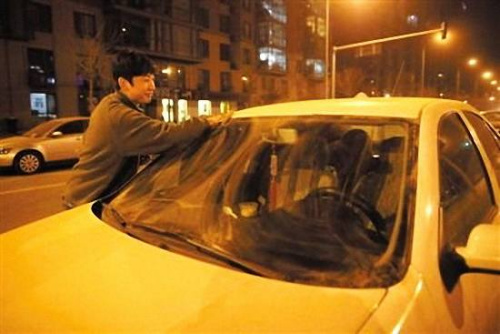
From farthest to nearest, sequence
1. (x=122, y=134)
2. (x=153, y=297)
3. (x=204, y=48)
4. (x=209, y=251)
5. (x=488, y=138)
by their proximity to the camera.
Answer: (x=204, y=48)
(x=488, y=138)
(x=122, y=134)
(x=209, y=251)
(x=153, y=297)

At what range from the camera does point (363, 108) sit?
237 cm

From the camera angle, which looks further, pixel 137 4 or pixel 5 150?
pixel 137 4

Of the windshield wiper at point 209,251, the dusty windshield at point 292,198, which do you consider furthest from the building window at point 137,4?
the windshield wiper at point 209,251

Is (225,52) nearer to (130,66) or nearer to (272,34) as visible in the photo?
(272,34)

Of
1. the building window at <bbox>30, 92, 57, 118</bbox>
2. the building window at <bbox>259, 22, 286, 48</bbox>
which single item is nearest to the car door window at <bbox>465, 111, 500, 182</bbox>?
the building window at <bbox>30, 92, 57, 118</bbox>

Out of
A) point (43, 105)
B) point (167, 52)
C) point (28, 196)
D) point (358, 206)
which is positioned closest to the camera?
point (358, 206)

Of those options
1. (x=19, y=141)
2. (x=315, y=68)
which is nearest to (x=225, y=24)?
(x=315, y=68)

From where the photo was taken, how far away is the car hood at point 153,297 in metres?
1.43

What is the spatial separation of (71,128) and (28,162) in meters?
1.73

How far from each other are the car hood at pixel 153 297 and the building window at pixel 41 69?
94.1 ft

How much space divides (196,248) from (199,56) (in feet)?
133

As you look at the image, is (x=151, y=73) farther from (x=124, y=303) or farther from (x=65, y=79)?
(x=65, y=79)

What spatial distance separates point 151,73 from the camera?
3285 millimetres

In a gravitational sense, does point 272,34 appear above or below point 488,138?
above
